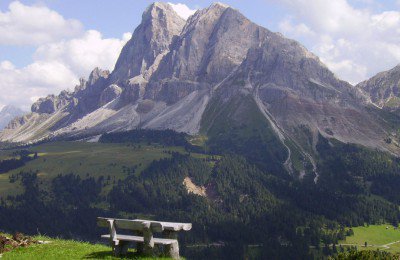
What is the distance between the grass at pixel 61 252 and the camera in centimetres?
2978

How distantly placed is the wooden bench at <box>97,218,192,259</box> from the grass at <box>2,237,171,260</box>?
28.4 inches

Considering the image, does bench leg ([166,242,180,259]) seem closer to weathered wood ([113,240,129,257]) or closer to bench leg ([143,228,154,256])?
bench leg ([143,228,154,256])

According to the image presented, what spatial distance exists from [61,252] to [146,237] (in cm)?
603

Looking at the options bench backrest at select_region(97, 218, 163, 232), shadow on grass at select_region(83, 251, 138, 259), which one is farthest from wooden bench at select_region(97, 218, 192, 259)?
shadow on grass at select_region(83, 251, 138, 259)

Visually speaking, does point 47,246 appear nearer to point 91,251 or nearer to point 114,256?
point 91,251

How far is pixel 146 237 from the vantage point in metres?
29.8

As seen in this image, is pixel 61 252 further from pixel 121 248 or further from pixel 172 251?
pixel 172 251

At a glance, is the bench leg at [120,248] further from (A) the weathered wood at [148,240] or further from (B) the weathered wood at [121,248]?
(A) the weathered wood at [148,240]

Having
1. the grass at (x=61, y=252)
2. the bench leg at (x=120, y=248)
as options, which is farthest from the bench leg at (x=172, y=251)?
the bench leg at (x=120, y=248)

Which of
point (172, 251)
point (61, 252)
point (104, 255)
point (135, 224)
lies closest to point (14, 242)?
point (61, 252)

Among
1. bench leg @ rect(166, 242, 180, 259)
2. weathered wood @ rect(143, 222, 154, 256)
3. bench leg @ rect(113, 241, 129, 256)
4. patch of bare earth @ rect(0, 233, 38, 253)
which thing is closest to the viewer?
weathered wood @ rect(143, 222, 154, 256)

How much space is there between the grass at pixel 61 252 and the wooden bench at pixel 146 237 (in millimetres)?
720

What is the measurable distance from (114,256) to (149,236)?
283cm

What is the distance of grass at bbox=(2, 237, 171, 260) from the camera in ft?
97.7
